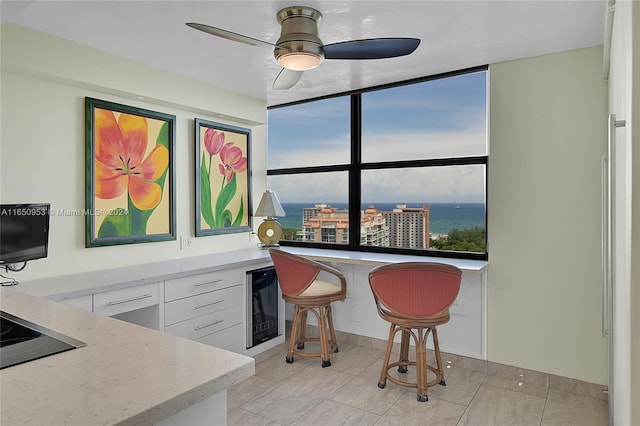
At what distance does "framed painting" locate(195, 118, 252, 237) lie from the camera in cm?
365

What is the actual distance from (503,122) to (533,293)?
1.26 metres

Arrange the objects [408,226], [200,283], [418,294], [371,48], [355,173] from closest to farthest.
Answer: [371,48] → [418,294] → [200,283] → [408,226] → [355,173]

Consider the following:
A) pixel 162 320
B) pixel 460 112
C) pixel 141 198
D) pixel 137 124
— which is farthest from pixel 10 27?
pixel 460 112

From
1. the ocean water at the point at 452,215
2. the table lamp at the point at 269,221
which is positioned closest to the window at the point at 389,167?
the ocean water at the point at 452,215

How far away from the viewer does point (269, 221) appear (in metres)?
4.15

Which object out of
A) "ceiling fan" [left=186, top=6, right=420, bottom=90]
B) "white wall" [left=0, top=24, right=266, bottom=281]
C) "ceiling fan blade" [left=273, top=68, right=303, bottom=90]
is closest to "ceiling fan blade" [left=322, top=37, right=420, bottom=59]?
"ceiling fan" [left=186, top=6, right=420, bottom=90]

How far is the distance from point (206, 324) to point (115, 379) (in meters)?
2.15

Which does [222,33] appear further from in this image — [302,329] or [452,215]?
[302,329]

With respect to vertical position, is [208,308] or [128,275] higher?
[128,275]

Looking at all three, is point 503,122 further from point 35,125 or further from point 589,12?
point 35,125

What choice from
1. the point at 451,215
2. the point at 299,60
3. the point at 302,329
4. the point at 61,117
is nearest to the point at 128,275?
the point at 61,117

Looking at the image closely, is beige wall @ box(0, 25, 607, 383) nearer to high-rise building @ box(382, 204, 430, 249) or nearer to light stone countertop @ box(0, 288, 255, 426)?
high-rise building @ box(382, 204, 430, 249)

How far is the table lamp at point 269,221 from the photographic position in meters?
4.05

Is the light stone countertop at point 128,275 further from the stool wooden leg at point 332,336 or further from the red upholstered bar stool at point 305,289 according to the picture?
the stool wooden leg at point 332,336
